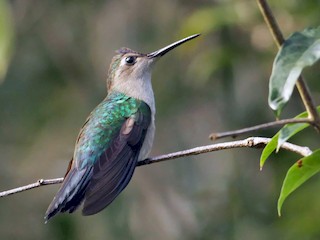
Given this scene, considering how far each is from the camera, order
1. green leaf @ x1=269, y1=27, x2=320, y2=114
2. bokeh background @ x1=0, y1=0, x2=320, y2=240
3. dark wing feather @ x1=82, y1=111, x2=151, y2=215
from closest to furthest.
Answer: green leaf @ x1=269, y1=27, x2=320, y2=114
dark wing feather @ x1=82, y1=111, x2=151, y2=215
bokeh background @ x1=0, y1=0, x2=320, y2=240

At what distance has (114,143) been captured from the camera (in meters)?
3.69

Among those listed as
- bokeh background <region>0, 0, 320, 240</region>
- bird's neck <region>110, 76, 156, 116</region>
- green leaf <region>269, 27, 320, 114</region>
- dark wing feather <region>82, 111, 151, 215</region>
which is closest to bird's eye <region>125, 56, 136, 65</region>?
bird's neck <region>110, 76, 156, 116</region>

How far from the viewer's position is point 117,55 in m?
4.75

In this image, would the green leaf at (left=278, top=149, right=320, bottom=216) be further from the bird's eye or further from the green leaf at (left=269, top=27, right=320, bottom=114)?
the bird's eye

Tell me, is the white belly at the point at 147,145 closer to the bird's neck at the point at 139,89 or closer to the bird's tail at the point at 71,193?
the bird's neck at the point at 139,89

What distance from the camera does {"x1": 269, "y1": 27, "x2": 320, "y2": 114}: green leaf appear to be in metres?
1.59

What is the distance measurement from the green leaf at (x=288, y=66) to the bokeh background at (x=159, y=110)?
2.92 meters

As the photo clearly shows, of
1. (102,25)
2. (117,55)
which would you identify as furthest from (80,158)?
(102,25)

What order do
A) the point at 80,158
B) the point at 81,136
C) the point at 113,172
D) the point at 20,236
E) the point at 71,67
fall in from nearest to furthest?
the point at 113,172 < the point at 80,158 < the point at 81,136 < the point at 20,236 < the point at 71,67

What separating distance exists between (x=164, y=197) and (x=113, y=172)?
280 cm

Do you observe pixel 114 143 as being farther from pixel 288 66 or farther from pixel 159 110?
pixel 159 110

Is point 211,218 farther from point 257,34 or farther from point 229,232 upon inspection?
point 257,34

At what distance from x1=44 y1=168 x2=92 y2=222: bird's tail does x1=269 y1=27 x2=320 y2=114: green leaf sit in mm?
1531

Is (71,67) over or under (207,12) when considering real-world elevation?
under
